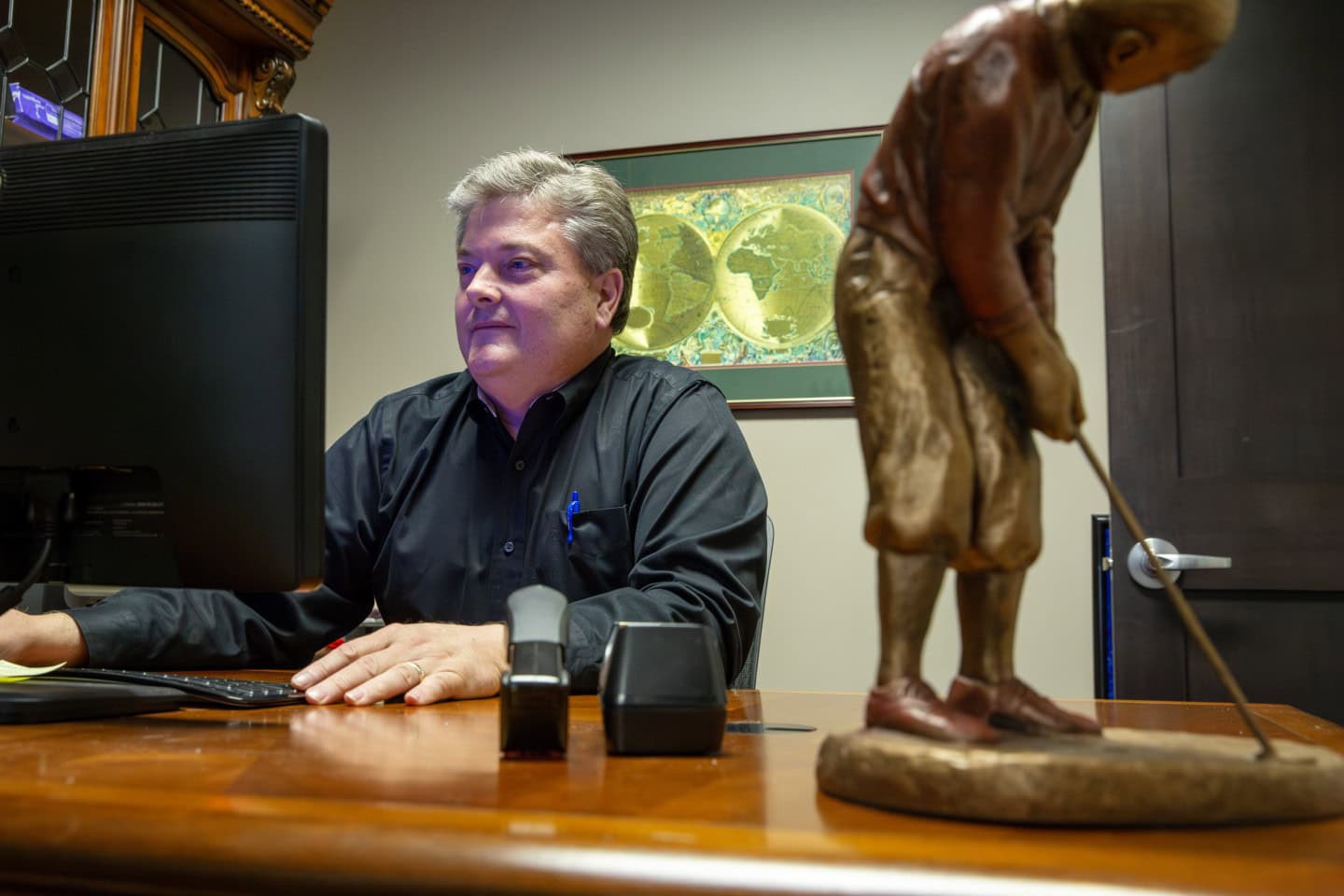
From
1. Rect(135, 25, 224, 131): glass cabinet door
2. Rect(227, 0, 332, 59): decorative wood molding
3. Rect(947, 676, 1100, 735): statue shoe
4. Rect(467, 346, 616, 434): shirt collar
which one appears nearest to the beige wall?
Rect(227, 0, 332, 59): decorative wood molding

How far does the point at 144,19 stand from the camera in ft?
7.27

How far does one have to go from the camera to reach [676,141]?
2.92m

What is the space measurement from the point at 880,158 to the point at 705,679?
1.03 feet

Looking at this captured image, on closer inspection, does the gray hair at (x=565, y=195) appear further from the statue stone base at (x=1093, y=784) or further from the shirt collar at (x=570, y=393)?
the statue stone base at (x=1093, y=784)

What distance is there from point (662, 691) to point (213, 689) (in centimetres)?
46

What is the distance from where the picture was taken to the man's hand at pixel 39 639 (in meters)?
1.07

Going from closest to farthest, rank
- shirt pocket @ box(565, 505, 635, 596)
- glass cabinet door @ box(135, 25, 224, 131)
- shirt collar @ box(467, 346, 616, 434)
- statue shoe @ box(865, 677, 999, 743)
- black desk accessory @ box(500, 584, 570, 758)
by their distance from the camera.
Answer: statue shoe @ box(865, 677, 999, 743) → black desk accessory @ box(500, 584, 570, 758) → shirt pocket @ box(565, 505, 635, 596) → shirt collar @ box(467, 346, 616, 434) → glass cabinet door @ box(135, 25, 224, 131)

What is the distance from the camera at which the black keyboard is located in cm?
90

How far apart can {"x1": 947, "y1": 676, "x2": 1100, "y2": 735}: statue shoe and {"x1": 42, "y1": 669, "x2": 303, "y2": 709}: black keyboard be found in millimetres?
621

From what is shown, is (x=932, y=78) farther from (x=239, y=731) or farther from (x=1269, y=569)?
(x=1269, y=569)

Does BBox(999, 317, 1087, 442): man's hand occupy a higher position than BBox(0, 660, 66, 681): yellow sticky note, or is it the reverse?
BBox(999, 317, 1087, 442): man's hand

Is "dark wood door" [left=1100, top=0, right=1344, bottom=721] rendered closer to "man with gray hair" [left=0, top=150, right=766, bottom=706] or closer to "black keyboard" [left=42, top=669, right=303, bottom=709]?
"man with gray hair" [left=0, top=150, right=766, bottom=706]

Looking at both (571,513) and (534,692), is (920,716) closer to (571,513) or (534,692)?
(534,692)

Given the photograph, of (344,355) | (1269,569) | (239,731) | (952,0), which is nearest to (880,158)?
(239,731)
